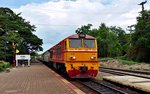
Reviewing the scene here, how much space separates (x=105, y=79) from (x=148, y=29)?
3734 cm

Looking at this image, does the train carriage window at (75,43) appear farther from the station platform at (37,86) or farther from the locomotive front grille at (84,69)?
the station platform at (37,86)

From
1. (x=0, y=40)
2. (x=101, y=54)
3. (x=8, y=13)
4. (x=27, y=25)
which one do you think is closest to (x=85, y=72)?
(x=0, y=40)

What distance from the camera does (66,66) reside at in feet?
70.5

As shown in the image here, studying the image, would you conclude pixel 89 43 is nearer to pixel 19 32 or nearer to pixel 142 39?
pixel 142 39

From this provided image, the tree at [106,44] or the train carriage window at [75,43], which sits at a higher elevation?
the tree at [106,44]

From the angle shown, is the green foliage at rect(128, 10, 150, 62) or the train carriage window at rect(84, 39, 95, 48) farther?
the green foliage at rect(128, 10, 150, 62)

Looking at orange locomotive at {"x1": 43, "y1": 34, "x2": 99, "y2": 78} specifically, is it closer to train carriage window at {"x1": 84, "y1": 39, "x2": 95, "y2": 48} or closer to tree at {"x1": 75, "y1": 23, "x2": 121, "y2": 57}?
train carriage window at {"x1": 84, "y1": 39, "x2": 95, "y2": 48}

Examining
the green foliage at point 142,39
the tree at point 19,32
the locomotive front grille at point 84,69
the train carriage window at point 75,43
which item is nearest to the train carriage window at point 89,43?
the train carriage window at point 75,43

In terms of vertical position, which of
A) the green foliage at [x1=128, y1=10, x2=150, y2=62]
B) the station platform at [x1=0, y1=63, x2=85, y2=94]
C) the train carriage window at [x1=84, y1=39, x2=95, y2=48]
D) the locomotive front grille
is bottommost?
the station platform at [x1=0, y1=63, x2=85, y2=94]

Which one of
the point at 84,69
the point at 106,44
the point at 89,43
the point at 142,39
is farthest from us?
the point at 106,44

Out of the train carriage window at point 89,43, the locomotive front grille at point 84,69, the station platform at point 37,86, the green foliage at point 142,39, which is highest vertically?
the green foliage at point 142,39

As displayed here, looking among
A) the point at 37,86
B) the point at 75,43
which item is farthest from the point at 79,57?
the point at 37,86

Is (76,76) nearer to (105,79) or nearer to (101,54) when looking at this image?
(105,79)

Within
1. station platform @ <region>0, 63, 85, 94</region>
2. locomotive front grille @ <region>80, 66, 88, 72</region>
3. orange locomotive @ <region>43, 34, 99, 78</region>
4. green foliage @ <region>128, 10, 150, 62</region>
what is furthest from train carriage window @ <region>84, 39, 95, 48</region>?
green foliage @ <region>128, 10, 150, 62</region>
